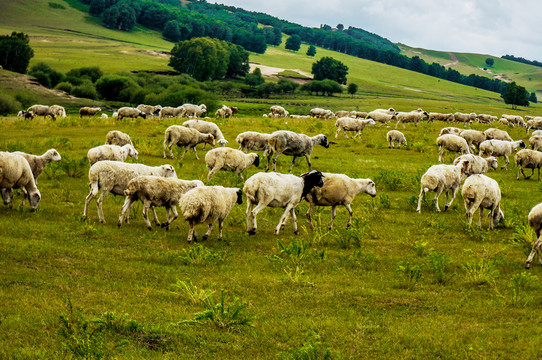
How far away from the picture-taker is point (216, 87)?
117 m

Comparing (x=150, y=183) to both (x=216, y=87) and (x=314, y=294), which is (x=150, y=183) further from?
(x=216, y=87)

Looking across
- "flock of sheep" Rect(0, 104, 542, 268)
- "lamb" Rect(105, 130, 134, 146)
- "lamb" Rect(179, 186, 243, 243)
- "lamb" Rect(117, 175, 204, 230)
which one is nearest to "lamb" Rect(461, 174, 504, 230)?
"flock of sheep" Rect(0, 104, 542, 268)

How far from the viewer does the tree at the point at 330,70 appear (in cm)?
14600

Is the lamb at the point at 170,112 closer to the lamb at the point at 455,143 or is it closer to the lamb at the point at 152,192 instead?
the lamb at the point at 455,143

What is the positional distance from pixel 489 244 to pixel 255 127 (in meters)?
23.2

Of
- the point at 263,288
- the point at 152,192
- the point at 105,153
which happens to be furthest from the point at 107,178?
the point at 263,288

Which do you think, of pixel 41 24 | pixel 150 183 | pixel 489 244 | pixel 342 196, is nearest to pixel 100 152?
pixel 150 183

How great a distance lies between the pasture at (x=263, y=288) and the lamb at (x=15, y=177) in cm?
42

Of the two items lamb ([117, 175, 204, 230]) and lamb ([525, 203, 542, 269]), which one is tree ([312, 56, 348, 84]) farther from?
lamb ([525, 203, 542, 269])

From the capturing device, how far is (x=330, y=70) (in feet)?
484

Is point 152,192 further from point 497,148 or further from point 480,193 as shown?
point 497,148

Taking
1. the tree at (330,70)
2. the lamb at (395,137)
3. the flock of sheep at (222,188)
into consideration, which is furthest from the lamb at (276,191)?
the tree at (330,70)

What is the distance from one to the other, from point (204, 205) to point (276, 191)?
2471 mm

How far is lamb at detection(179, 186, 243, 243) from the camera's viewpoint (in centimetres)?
1183
